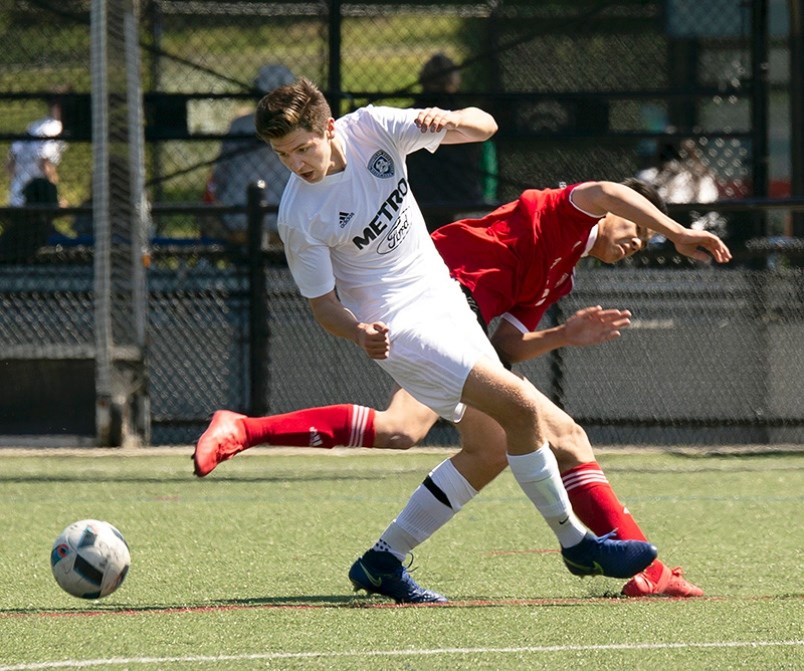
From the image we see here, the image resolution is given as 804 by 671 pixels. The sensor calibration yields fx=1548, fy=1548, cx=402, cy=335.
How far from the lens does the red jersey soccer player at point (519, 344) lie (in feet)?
18.1

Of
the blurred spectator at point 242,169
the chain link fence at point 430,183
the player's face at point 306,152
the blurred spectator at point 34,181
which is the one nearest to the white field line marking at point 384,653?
the player's face at point 306,152

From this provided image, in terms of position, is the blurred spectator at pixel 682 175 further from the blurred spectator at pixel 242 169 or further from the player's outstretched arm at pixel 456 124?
the player's outstretched arm at pixel 456 124

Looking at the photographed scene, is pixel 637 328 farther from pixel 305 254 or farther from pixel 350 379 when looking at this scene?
pixel 305 254

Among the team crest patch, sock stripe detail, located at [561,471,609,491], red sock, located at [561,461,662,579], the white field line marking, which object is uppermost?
the team crest patch

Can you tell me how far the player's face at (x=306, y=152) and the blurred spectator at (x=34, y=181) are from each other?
19.5 ft

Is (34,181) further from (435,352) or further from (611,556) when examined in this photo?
(611,556)

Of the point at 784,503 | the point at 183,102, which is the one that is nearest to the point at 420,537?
the point at 784,503

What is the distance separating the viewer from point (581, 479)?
569 cm

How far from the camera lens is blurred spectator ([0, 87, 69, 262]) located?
1090 centimetres

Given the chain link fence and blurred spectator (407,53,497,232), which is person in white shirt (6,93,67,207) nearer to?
the chain link fence

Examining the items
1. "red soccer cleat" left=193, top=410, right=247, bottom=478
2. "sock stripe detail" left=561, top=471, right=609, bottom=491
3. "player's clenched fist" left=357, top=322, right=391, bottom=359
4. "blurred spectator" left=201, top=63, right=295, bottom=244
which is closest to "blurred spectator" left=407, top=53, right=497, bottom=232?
"blurred spectator" left=201, top=63, right=295, bottom=244

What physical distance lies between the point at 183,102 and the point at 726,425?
15.8 feet

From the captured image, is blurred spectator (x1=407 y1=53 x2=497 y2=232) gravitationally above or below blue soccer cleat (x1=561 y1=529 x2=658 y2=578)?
above

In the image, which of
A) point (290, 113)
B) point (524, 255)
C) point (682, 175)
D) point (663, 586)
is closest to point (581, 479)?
point (663, 586)
